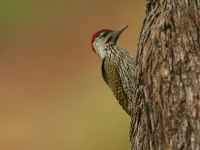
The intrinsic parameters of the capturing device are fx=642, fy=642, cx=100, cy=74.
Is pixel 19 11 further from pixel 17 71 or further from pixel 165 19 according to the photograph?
pixel 165 19

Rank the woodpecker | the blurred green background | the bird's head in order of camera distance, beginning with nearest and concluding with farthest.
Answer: the woodpecker < the bird's head < the blurred green background

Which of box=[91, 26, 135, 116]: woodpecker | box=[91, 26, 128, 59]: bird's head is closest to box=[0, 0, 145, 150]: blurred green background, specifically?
box=[91, 26, 128, 59]: bird's head

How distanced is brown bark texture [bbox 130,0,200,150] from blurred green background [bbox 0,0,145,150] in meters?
5.52

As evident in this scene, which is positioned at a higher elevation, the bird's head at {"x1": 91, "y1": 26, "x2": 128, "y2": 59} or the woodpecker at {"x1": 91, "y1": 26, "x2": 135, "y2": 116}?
the bird's head at {"x1": 91, "y1": 26, "x2": 128, "y2": 59}

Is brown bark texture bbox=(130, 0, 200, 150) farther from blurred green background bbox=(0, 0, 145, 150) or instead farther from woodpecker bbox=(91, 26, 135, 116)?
blurred green background bbox=(0, 0, 145, 150)

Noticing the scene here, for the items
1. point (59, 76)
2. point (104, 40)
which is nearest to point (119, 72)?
point (104, 40)

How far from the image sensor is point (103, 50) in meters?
7.27

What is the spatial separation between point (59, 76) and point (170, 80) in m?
7.78

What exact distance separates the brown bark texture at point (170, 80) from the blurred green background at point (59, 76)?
18.1ft

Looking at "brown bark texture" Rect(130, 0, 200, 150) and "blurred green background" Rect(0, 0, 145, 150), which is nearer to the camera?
"brown bark texture" Rect(130, 0, 200, 150)

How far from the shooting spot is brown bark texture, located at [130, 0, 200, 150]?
16.8ft

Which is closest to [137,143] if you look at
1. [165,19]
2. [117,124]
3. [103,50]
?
[165,19]

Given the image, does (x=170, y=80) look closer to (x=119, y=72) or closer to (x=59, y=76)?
(x=119, y=72)

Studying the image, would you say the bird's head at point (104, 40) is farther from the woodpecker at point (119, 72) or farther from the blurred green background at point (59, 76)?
the blurred green background at point (59, 76)
